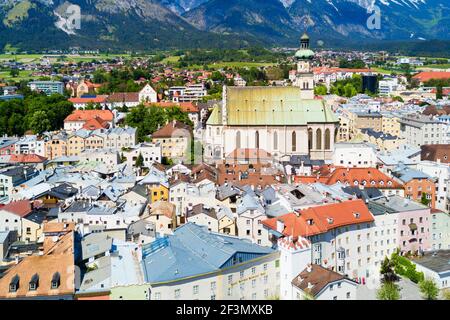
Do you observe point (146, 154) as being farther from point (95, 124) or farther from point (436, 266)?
point (436, 266)

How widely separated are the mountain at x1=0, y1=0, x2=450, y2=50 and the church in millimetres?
66499

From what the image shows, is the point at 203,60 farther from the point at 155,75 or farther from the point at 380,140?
the point at 380,140

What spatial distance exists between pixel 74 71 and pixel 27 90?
27.5m

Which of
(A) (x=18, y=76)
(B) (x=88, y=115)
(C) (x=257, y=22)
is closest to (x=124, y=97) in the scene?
(B) (x=88, y=115)

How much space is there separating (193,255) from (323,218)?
4851 mm

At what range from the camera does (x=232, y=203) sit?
72.4 feet

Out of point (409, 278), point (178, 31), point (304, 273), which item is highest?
point (178, 31)

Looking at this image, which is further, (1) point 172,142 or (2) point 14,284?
(1) point 172,142

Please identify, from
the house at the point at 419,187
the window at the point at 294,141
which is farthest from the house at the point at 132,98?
the house at the point at 419,187

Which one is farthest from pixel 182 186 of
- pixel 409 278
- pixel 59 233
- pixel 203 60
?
pixel 203 60

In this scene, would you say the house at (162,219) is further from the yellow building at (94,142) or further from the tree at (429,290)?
the yellow building at (94,142)

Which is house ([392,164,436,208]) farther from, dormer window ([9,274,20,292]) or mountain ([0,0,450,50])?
mountain ([0,0,450,50])

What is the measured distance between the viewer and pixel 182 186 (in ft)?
78.2

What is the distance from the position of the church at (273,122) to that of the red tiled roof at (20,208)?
43.2 feet
